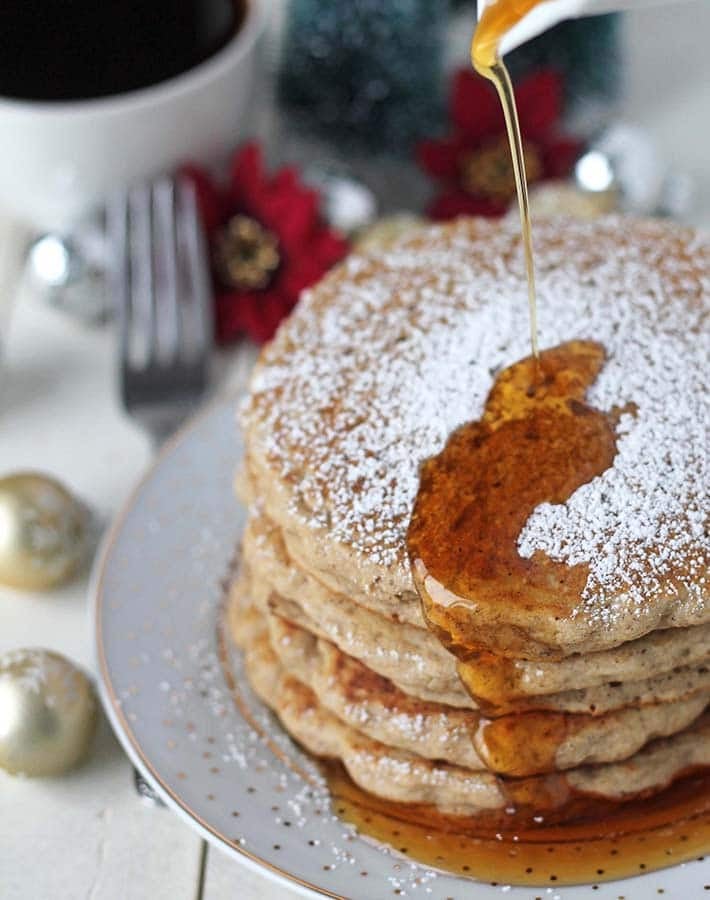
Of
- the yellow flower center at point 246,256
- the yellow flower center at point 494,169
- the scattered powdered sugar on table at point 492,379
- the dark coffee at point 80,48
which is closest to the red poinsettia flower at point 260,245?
the yellow flower center at point 246,256

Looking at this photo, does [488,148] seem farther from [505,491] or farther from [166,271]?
[505,491]

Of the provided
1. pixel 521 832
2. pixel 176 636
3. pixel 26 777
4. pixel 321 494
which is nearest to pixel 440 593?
pixel 321 494

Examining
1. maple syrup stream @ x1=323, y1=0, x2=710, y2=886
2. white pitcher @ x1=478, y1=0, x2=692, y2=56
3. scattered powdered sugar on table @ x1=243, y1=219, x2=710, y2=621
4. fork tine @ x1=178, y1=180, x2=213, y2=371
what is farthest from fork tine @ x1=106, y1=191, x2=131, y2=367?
white pitcher @ x1=478, y1=0, x2=692, y2=56

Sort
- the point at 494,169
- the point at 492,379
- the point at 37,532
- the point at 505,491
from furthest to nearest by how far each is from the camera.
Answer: the point at 494,169 → the point at 37,532 → the point at 492,379 → the point at 505,491

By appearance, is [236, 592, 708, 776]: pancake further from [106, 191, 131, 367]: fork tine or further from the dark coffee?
the dark coffee

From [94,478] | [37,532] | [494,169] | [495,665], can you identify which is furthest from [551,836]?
[494,169]

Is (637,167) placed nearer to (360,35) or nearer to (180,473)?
(360,35)

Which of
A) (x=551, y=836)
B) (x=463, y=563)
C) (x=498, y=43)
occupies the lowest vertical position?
(x=551, y=836)
